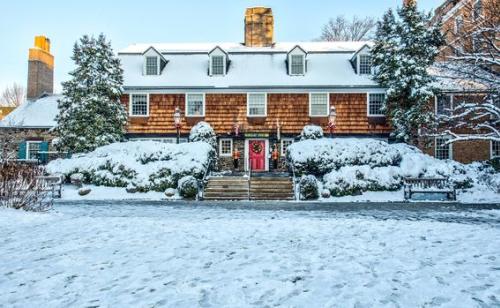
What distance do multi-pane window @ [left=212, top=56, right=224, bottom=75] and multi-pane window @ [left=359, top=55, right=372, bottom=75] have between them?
9.96 metres

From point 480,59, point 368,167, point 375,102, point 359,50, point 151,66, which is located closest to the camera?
point 480,59

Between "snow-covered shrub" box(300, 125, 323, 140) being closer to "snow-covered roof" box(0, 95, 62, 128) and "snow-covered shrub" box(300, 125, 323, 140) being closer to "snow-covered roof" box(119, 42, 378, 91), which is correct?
"snow-covered roof" box(119, 42, 378, 91)

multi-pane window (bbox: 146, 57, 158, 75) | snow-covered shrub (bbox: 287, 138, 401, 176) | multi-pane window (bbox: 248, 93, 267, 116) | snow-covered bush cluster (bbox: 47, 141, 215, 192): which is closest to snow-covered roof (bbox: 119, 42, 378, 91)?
multi-pane window (bbox: 146, 57, 158, 75)

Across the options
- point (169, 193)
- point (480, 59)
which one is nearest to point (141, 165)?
point (169, 193)

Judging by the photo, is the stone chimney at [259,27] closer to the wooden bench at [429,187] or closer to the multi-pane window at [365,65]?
the multi-pane window at [365,65]

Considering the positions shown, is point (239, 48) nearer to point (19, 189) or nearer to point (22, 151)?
point (22, 151)

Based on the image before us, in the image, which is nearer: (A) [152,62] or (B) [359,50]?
(B) [359,50]

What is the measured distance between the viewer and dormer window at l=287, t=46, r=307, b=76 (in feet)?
82.0

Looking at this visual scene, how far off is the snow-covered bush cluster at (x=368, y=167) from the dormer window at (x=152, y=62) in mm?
12543

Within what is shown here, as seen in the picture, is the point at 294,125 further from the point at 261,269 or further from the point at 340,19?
the point at 340,19

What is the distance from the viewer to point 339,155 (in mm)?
18047

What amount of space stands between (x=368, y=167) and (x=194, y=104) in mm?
12707

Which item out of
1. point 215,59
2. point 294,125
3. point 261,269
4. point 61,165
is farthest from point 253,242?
point 215,59

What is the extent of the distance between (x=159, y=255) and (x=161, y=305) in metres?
2.08
